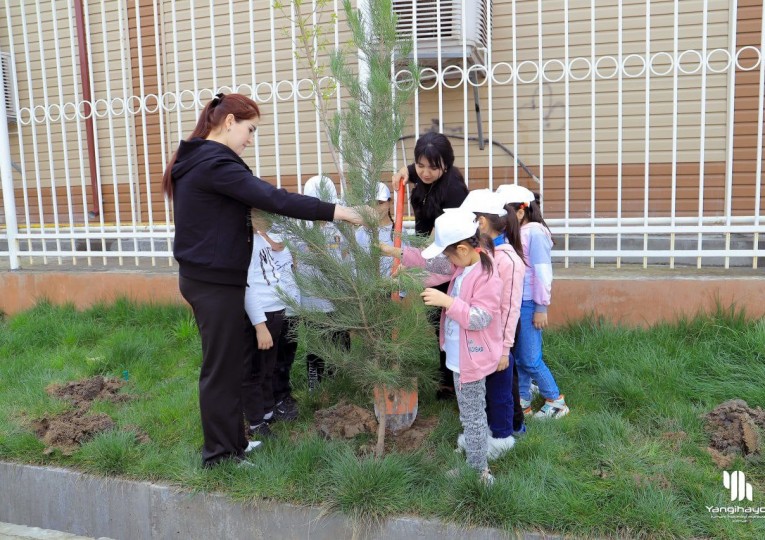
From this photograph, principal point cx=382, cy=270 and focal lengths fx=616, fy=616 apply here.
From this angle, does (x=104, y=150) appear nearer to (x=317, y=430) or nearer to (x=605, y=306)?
(x=317, y=430)

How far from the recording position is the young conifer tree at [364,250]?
2791 mm

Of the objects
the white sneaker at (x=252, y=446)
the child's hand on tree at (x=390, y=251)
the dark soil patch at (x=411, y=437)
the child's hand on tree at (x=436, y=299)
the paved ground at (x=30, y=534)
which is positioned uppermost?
the child's hand on tree at (x=390, y=251)

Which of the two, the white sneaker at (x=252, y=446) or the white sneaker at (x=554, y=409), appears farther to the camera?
the white sneaker at (x=554, y=409)

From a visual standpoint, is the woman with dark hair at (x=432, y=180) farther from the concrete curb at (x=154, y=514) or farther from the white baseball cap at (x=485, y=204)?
the concrete curb at (x=154, y=514)

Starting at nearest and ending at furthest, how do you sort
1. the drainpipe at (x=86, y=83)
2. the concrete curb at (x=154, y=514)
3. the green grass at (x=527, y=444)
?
the green grass at (x=527, y=444) → the concrete curb at (x=154, y=514) → the drainpipe at (x=86, y=83)

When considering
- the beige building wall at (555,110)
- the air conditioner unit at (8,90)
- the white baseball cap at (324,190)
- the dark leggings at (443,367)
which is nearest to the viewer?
the white baseball cap at (324,190)

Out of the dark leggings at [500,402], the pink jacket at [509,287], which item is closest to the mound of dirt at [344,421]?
the dark leggings at [500,402]

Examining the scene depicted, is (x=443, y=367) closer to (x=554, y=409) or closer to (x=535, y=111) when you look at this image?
(x=554, y=409)

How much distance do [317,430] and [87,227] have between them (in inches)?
133

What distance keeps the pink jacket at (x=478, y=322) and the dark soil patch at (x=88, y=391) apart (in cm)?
239

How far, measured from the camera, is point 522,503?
8.42 feet

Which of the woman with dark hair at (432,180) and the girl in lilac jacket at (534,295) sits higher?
the woman with dark hair at (432,180)

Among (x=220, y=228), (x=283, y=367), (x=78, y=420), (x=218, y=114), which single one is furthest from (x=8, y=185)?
(x=220, y=228)

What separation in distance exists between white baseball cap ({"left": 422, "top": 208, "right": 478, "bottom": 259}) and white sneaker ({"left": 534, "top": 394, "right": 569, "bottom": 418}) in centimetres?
126
